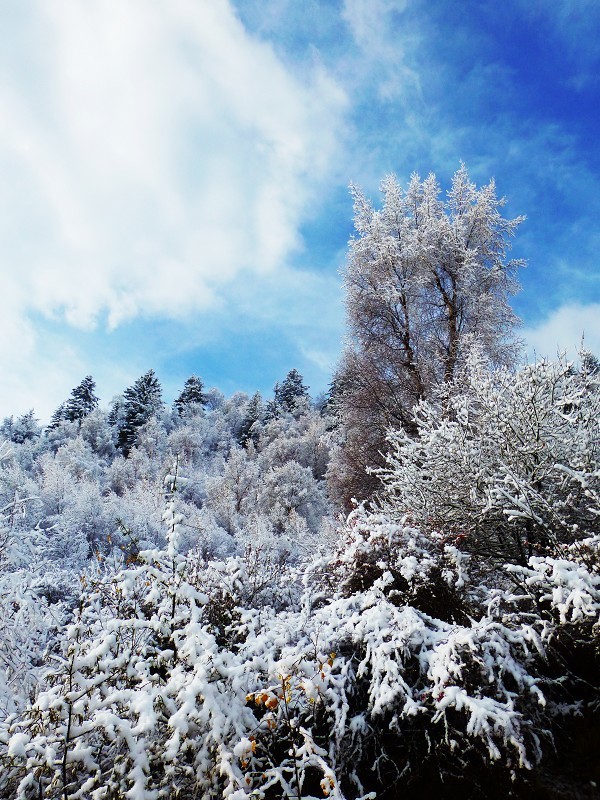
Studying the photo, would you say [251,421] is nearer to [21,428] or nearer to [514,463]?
[21,428]

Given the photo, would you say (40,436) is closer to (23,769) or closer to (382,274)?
(382,274)

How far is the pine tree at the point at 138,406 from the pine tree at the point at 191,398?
283 centimetres

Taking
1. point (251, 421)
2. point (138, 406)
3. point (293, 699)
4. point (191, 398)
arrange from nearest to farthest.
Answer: point (293, 699) → point (138, 406) → point (251, 421) → point (191, 398)

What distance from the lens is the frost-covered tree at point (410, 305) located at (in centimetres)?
1123

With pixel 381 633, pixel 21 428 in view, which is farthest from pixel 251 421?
pixel 381 633

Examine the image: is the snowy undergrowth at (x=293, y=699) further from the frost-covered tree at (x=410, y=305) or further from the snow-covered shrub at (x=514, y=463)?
the frost-covered tree at (x=410, y=305)

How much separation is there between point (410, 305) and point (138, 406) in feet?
115

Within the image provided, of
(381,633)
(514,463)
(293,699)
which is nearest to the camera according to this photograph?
(293,699)

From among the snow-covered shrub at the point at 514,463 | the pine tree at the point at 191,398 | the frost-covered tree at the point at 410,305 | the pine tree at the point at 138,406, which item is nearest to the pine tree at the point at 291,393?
the pine tree at the point at 191,398

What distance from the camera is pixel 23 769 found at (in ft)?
7.73

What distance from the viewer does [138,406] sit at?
4188 cm

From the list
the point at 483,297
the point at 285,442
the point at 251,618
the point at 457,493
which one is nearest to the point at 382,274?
the point at 483,297

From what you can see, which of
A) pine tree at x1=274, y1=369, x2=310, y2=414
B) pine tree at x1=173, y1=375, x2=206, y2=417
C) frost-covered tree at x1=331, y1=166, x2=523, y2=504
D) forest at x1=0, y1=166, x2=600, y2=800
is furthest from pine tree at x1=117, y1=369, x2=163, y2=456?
frost-covered tree at x1=331, y1=166, x2=523, y2=504

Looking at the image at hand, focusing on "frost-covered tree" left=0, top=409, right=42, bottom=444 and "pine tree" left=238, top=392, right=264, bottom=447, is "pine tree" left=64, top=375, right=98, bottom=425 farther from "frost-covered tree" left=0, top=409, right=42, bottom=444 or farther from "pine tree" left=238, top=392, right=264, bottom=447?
"pine tree" left=238, top=392, right=264, bottom=447
